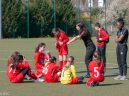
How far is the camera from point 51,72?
1479 cm

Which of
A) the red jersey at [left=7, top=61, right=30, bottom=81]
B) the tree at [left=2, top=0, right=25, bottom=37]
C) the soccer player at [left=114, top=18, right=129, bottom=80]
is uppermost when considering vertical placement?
the tree at [left=2, top=0, right=25, bottom=37]

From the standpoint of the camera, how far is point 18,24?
47.9 metres

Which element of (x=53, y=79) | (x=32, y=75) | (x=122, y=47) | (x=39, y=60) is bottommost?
(x=53, y=79)

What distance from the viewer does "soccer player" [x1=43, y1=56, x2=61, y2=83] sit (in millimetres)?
14805

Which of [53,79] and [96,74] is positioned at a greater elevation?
[96,74]

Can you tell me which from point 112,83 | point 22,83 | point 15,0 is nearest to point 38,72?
point 22,83

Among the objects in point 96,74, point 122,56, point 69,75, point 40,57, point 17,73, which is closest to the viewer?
point 96,74

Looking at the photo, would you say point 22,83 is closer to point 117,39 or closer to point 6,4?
point 117,39

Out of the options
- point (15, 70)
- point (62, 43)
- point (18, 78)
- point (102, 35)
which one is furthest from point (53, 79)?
point (102, 35)

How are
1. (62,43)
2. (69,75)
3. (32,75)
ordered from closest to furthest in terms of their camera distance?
(69,75), (32,75), (62,43)

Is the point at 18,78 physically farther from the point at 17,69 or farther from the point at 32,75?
the point at 32,75

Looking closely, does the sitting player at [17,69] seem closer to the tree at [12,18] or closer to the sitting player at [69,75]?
the sitting player at [69,75]

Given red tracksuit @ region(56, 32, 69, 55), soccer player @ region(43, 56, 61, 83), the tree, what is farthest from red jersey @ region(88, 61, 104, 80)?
the tree

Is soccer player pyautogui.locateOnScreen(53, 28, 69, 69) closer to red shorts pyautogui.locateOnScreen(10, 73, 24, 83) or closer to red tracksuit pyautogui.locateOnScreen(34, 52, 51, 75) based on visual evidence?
red tracksuit pyautogui.locateOnScreen(34, 52, 51, 75)
